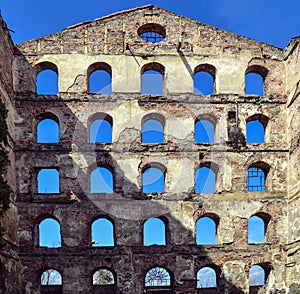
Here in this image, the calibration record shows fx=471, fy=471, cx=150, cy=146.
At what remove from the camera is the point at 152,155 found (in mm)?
19047

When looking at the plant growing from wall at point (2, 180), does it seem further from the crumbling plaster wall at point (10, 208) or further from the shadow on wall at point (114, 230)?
the shadow on wall at point (114, 230)

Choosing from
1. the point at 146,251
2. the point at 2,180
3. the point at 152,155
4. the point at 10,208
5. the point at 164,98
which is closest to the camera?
the point at 2,180

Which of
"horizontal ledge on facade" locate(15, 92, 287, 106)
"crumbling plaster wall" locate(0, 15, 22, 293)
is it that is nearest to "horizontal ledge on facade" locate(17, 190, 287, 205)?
"crumbling plaster wall" locate(0, 15, 22, 293)

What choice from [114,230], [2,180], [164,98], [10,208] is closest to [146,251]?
[114,230]

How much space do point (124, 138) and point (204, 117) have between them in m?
3.52

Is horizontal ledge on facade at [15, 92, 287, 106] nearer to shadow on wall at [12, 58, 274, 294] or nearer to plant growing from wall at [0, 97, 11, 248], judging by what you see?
shadow on wall at [12, 58, 274, 294]

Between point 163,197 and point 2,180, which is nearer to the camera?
point 2,180

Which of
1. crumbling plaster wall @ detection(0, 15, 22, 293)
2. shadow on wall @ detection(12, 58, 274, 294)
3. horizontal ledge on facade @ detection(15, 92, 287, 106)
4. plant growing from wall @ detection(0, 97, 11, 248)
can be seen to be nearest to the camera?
plant growing from wall @ detection(0, 97, 11, 248)

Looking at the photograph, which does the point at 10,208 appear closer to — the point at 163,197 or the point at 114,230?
the point at 114,230

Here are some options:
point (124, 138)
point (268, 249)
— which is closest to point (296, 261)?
point (268, 249)

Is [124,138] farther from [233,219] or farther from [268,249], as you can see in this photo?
[268,249]

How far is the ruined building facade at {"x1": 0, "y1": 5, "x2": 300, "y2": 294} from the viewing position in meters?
18.0

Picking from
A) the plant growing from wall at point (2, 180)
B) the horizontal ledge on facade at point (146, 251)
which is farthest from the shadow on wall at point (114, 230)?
the plant growing from wall at point (2, 180)

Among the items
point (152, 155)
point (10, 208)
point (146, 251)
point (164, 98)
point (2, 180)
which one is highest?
point (164, 98)
